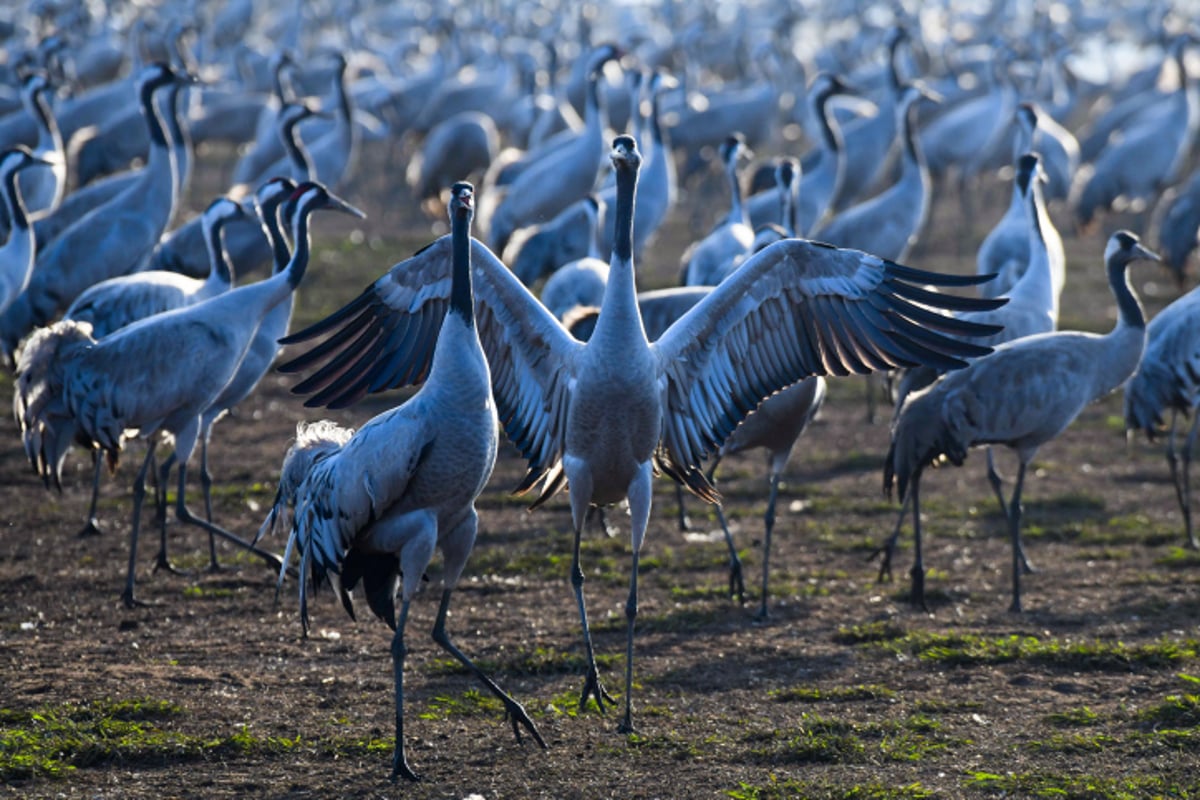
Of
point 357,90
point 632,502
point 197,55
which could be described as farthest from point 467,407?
point 197,55

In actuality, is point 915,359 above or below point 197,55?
below

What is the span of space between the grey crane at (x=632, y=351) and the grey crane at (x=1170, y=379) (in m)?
2.52

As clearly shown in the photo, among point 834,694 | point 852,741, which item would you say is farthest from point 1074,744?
point 834,694

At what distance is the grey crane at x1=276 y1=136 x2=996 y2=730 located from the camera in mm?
5125

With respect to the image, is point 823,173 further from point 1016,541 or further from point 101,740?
point 101,740

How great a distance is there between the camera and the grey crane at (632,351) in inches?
202

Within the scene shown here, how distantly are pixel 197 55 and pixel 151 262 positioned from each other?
12.7 metres

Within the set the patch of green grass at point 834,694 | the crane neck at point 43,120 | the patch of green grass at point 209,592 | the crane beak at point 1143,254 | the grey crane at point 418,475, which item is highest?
the crane neck at point 43,120

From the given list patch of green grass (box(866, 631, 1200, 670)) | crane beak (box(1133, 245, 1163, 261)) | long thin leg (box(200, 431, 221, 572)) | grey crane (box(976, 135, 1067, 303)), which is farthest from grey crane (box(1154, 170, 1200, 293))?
long thin leg (box(200, 431, 221, 572))

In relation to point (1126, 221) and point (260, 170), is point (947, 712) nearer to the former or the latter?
point (260, 170)

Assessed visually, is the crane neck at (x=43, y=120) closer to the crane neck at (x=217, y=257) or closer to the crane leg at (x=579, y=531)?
the crane neck at (x=217, y=257)

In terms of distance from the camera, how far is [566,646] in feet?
18.7


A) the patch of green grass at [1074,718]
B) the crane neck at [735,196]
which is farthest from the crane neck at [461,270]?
the crane neck at [735,196]

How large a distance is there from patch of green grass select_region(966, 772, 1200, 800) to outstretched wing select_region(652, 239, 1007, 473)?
1409 millimetres
